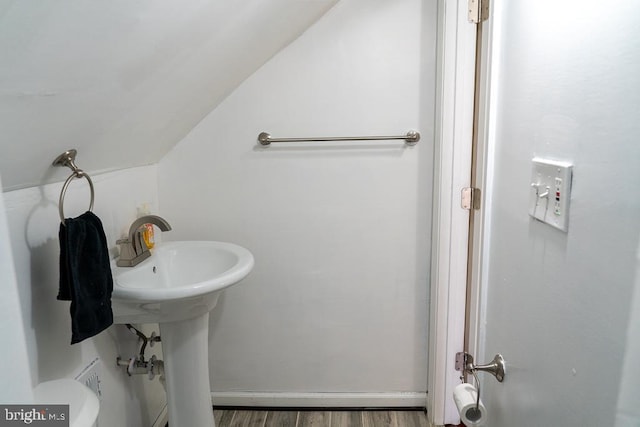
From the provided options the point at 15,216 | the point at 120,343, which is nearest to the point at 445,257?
the point at 120,343

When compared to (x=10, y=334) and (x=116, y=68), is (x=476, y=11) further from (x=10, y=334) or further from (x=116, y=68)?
(x=10, y=334)

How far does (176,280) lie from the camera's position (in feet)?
5.49

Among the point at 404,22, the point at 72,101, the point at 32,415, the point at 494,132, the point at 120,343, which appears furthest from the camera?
the point at 404,22

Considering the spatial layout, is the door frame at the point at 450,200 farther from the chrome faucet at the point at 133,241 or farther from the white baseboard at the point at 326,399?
the chrome faucet at the point at 133,241

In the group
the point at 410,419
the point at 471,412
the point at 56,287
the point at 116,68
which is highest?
the point at 116,68

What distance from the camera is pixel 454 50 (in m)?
1.60

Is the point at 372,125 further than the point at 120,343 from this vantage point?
Yes

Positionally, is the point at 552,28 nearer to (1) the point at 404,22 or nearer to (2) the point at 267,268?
(1) the point at 404,22

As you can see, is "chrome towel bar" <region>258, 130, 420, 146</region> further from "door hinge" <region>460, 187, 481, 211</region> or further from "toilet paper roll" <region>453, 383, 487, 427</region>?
"toilet paper roll" <region>453, 383, 487, 427</region>

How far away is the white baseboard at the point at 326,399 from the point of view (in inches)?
79.8

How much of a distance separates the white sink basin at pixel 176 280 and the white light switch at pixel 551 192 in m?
0.88

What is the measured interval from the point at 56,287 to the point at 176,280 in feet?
1.59

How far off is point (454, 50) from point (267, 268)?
119 cm

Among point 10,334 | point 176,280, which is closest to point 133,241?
point 176,280
